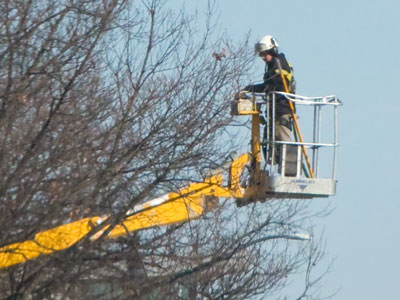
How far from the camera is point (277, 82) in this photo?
1385 cm

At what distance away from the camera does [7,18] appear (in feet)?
39.2

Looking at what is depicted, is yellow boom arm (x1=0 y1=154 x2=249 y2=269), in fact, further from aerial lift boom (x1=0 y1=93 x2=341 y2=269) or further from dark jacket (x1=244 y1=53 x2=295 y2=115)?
dark jacket (x1=244 y1=53 x2=295 y2=115)

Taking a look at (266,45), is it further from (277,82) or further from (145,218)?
(145,218)

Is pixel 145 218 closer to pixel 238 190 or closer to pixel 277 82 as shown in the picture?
pixel 238 190

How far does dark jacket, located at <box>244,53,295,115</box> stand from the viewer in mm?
13734

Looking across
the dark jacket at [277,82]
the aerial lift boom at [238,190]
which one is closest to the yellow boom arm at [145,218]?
the aerial lift boom at [238,190]

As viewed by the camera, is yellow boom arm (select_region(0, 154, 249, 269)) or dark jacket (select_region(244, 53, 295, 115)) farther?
dark jacket (select_region(244, 53, 295, 115))

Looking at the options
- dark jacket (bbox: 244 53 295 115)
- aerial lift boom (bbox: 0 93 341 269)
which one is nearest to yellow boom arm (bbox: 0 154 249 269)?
aerial lift boom (bbox: 0 93 341 269)

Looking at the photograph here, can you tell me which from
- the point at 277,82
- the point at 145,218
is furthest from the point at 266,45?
the point at 145,218

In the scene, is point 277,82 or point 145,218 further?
point 277,82

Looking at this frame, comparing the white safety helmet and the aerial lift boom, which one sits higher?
the white safety helmet

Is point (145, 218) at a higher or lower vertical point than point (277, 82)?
lower

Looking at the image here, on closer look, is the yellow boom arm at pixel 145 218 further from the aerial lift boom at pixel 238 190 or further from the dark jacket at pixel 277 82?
the dark jacket at pixel 277 82

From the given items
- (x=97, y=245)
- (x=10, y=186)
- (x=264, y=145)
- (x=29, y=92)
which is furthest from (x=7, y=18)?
(x=264, y=145)
